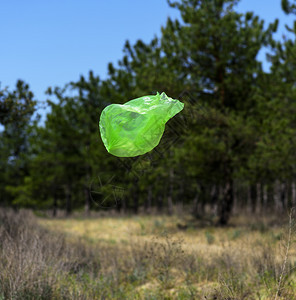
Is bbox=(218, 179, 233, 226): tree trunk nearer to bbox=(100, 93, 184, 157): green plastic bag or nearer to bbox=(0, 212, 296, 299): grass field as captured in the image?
bbox=(0, 212, 296, 299): grass field

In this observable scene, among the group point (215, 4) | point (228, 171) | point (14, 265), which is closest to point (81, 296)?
point (14, 265)

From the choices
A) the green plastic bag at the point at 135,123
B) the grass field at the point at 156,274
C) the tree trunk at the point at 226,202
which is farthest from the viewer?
the tree trunk at the point at 226,202

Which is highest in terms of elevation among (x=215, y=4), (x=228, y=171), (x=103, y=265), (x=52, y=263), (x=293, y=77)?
(x=215, y=4)

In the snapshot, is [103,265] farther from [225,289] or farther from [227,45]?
[227,45]

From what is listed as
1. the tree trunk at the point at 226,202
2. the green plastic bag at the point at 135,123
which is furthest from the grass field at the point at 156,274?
the tree trunk at the point at 226,202

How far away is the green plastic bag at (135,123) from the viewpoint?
6.76 ft

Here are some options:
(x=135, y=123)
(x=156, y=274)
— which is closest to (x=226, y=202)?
(x=156, y=274)

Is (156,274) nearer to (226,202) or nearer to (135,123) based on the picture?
(135,123)

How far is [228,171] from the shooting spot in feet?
40.0

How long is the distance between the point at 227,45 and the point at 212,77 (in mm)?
1404

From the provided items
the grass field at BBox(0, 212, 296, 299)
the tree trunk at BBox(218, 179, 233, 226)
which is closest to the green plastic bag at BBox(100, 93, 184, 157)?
the grass field at BBox(0, 212, 296, 299)

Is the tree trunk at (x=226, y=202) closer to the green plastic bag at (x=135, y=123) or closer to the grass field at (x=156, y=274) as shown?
the grass field at (x=156, y=274)

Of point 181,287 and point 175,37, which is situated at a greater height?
point 175,37

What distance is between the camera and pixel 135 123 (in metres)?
2.06
